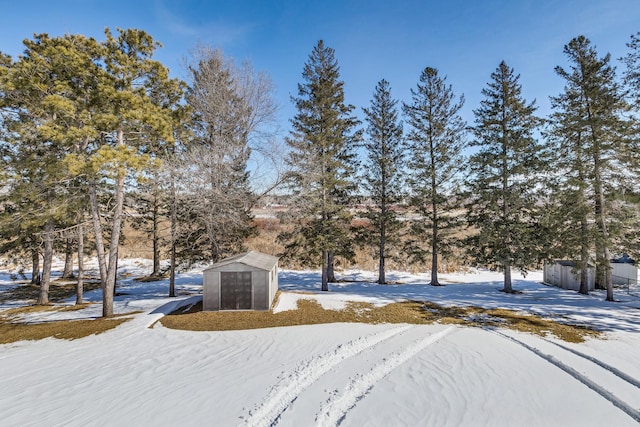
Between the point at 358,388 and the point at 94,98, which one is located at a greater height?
the point at 94,98

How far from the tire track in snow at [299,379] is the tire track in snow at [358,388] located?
748 millimetres

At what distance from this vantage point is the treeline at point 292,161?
1077cm

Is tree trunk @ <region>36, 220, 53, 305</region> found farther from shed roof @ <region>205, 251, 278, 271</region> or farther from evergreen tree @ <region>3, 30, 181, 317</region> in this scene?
shed roof @ <region>205, 251, 278, 271</region>

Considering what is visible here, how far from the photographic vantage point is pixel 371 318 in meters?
11.1

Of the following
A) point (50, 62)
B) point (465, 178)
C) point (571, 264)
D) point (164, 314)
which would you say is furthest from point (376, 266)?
point (50, 62)

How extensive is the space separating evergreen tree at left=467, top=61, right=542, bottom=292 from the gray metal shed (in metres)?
11.6

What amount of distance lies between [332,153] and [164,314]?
1133 centimetres

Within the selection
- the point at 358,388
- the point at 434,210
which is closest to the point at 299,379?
the point at 358,388

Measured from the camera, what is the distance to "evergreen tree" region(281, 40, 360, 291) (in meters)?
15.5

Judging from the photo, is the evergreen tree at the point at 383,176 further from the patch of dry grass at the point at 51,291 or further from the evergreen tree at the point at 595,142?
the patch of dry grass at the point at 51,291

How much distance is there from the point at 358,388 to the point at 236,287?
24.7 ft

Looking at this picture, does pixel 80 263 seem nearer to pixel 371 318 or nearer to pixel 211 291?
pixel 211 291

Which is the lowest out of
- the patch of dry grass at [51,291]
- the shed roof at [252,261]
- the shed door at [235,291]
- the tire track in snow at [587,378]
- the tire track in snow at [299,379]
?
the patch of dry grass at [51,291]

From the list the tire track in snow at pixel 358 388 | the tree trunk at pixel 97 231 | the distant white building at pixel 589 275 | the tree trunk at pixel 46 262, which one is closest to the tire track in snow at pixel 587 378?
the tire track in snow at pixel 358 388
